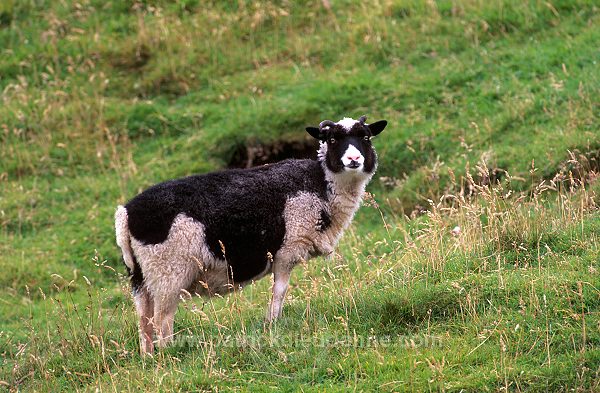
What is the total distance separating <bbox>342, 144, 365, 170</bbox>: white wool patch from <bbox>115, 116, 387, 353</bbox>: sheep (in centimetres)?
1

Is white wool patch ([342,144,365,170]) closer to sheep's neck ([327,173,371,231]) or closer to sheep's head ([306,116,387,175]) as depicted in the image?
sheep's head ([306,116,387,175])

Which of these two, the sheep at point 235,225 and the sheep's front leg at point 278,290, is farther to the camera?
the sheep's front leg at point 278,290

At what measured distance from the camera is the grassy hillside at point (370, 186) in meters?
8.31

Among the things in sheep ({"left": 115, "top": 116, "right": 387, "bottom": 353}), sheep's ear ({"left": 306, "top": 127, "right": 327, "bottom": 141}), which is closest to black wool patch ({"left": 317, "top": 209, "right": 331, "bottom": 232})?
sheep ({"left": 115, "top": 116, "right": 387, "bottom": 353})

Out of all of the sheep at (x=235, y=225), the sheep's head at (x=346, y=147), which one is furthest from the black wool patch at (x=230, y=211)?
the sheep's head at (x=346, y=147)

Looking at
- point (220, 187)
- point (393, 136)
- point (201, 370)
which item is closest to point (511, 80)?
point (393, 136)

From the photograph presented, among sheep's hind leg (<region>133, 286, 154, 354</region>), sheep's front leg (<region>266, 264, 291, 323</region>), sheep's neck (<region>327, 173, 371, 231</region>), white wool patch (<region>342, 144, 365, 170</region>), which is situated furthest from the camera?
sheep's neck (<region>327, 173, 371, 231</region>)

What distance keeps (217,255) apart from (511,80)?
27.7 ft

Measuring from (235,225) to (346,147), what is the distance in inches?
59.0

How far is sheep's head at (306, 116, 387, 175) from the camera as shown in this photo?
970 centimetres

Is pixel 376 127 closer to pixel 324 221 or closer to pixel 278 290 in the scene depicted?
pixel 324 221

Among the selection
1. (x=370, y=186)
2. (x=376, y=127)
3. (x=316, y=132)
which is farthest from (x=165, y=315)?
(x=370, y=186)

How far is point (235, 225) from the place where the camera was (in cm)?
918

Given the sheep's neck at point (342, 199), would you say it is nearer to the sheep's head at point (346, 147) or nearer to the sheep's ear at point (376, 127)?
the sheep's head at point (346, 147)
